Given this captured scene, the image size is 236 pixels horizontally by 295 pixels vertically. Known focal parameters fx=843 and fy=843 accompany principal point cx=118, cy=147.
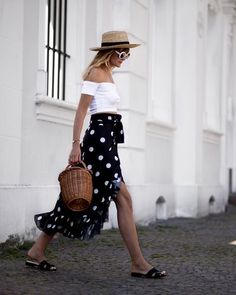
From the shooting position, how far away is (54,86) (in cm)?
1001

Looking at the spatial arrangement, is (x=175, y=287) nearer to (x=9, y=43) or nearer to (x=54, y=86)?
(x=9, y=43)

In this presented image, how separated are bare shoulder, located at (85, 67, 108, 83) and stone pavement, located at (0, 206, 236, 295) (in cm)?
153

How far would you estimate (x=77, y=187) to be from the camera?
20.5 feet

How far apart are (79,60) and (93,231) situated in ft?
13.9

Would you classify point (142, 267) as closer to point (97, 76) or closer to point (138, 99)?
point (97, 76)

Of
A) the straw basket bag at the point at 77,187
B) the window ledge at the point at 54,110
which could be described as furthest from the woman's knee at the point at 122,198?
the window ledge at the point at 54,110

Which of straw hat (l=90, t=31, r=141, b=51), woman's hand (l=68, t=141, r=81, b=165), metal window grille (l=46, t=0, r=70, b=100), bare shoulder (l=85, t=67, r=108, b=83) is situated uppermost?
metal window grille (l=46, t=0, r=70, b=100)

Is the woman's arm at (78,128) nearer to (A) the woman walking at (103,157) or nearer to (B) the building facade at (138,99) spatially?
(A) the woman walking at (103,157)

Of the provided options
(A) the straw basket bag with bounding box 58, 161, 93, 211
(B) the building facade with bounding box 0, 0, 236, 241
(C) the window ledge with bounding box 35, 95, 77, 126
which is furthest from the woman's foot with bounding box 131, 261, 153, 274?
(C) the window ledge with bounding box 35, 95, 77, 126

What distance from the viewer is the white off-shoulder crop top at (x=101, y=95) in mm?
6434

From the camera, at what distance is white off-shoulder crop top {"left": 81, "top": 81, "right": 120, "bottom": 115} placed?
643 centimetres

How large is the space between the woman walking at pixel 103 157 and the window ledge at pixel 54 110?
93.0 inches

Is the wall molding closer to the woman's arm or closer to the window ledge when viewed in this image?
the window ledge

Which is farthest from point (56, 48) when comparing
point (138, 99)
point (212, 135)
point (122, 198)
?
point (212, 135)
